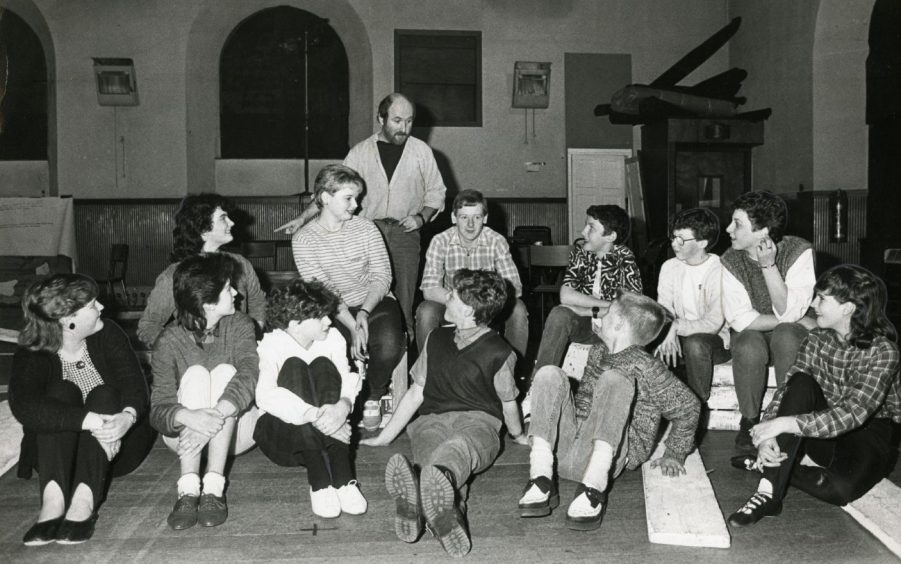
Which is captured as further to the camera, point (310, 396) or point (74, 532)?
point (310, 396)

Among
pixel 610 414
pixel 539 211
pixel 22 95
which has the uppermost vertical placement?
pixel 22 95

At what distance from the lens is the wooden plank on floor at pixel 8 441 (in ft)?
10.5

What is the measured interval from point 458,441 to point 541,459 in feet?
0.90

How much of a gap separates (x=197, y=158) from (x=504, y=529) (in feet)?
24.2

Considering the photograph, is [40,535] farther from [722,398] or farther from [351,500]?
[722,398]

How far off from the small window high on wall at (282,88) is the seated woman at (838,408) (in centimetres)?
726

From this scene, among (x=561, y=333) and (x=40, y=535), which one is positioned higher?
(x=561, y=333)

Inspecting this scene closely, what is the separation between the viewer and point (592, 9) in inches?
352

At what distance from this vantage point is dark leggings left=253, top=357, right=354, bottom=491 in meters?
2.68

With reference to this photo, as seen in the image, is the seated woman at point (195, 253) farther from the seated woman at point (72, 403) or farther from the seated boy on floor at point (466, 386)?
the seated boy on floor at point (466, 386)

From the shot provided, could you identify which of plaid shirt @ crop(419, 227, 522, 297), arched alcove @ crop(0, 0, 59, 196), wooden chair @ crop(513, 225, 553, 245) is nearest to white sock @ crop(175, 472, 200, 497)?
plaid shirt @ crop(419, 227, 522, 297)

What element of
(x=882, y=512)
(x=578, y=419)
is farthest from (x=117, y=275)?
(x=882, y=512)

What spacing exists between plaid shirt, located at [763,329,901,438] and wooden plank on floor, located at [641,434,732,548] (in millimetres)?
351

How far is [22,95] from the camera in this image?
29.6ft
